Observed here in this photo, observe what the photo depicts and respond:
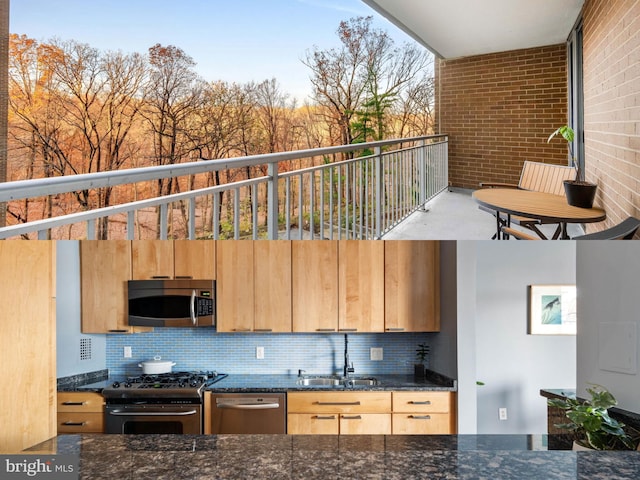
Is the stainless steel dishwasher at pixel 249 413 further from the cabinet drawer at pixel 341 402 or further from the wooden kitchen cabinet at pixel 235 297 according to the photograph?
the wooden kitchen cabinet at pixel 235 297

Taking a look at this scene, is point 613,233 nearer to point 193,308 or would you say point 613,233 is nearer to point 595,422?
point 595,422

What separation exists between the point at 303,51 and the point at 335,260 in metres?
0.52

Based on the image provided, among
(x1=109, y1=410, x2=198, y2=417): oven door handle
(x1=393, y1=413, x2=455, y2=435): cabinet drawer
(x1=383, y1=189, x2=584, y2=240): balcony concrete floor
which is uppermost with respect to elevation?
(x1=383, y1=189, x2=584, y2=240): balcony concrete floor

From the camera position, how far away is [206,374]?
179cm

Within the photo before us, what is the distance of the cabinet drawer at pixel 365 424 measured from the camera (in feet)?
5.68

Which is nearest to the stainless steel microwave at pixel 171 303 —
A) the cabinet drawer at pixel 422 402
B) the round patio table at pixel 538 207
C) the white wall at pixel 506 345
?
the cabinet drawer at pixel 422 402

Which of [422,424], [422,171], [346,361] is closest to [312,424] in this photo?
[346,361]

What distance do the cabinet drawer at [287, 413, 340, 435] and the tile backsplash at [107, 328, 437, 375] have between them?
0.12 m

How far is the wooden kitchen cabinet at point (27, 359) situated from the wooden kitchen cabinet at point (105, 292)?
0.33ft

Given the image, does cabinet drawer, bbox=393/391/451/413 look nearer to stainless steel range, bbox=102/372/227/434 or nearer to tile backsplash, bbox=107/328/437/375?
tile backsplash, bbox=107/328/437/375

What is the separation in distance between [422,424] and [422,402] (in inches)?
2.8

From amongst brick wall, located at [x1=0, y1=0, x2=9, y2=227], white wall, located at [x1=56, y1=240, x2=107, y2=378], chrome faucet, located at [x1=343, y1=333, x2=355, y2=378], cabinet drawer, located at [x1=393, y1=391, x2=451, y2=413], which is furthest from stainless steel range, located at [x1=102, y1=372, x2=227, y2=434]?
brick wall, located at [x1=0, y1=0, x2=9, y2=227]

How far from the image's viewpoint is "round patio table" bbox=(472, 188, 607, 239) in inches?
50.3

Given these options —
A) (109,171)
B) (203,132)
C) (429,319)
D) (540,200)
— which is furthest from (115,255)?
(540,200)
